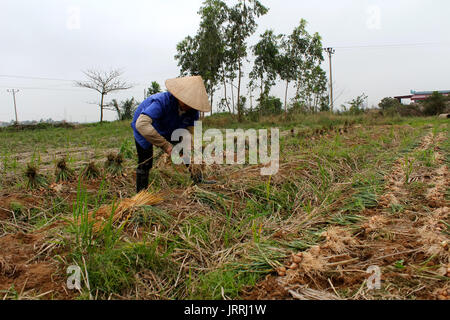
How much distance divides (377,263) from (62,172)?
2.88 metres

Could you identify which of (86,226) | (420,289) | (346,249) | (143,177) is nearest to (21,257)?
(86,226)

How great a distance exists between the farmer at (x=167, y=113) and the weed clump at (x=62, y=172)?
2.87 ft

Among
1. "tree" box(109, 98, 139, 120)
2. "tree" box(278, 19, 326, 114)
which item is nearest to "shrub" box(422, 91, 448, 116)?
"tree" box(278, 19, 326, 114)

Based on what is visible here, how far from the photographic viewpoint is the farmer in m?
2.29

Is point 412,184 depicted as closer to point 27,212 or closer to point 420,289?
point 420,289

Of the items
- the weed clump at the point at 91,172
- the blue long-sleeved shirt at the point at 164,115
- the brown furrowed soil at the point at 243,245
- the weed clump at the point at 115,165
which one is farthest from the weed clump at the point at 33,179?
the blue long-sleeved shirt at the point at 164,115

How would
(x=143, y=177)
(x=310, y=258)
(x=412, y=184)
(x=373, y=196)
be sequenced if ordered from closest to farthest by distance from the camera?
(x=310, y=258), (x=373, y=196), (x=412, y=184), (x=143, y=177)

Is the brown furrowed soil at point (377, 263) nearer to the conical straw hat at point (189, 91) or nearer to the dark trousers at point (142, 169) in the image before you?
the conical straw hat at point (189, 91)

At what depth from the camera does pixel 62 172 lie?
287cm

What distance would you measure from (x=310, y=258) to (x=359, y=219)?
69cm

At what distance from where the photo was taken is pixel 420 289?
1.07m

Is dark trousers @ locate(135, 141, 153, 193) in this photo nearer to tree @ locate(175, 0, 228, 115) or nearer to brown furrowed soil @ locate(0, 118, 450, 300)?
brown furrowed soil @ locate(0, 118, 450, 300)

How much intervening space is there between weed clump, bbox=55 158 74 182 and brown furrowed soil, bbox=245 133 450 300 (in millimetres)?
2457

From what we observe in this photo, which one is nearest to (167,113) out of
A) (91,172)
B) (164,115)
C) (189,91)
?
(164,115)
